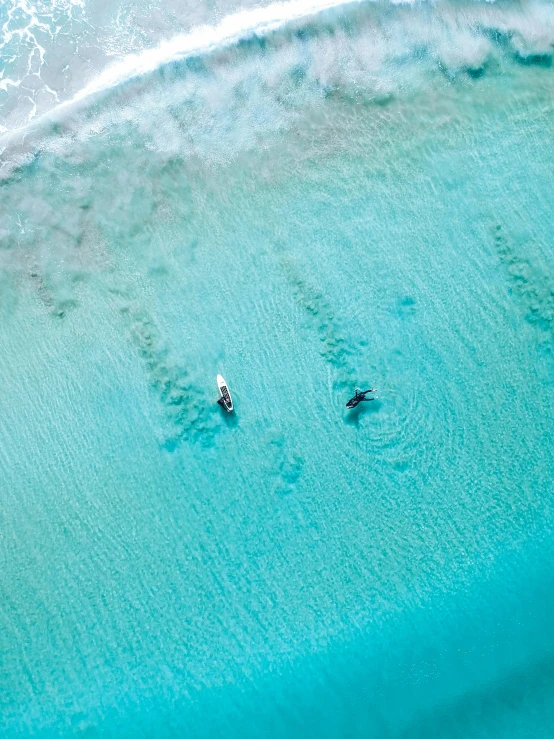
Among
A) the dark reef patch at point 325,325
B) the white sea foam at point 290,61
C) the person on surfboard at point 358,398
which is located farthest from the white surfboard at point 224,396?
the white sea foam at point 290,61

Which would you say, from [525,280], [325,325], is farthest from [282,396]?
[525,280]

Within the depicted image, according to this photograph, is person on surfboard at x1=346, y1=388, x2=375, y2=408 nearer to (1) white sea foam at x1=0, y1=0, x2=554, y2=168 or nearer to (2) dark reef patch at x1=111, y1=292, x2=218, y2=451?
(2) dark reef patch at x1=111, y1=292, x2=218, y2=451

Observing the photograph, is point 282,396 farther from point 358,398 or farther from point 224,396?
point 358,398

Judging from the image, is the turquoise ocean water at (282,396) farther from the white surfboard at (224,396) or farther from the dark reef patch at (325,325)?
the white surfboard at (224,396)

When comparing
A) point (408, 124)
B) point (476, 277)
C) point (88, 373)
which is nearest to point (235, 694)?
point (88, 373)

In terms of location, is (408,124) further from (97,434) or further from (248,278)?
(97,434)

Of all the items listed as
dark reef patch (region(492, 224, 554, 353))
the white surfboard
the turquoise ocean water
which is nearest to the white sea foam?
the turquoise ocean water
